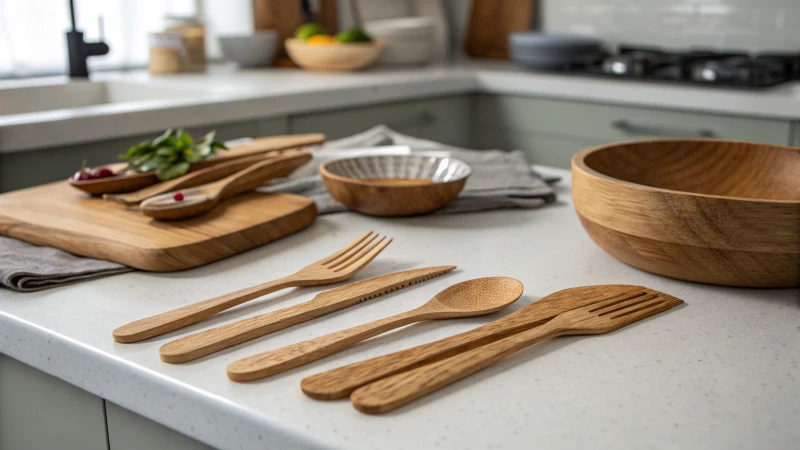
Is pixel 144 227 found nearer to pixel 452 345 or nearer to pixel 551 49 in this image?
pixel 452 345

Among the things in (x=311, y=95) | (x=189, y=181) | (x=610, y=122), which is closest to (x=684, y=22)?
(x=610, y=122)

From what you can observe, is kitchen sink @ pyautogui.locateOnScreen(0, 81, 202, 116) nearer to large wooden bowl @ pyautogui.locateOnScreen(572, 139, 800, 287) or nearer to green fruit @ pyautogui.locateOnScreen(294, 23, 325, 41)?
green fruit @ pyautogui.locateOnScreen(294, 23, 325, 41)

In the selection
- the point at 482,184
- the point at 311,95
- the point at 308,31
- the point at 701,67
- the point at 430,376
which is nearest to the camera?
the point at 430,376

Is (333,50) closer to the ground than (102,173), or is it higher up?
higher up

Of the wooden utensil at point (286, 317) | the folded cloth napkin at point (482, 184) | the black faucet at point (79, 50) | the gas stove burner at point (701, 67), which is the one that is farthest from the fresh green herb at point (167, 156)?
the gas stove burner at point (701, 67)

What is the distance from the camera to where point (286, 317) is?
28.5 inches

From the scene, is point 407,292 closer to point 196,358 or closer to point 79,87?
point 196,358

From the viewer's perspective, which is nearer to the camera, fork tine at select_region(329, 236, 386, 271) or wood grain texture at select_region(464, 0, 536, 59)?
fork tine at select_region(329, 236, 386, 271)

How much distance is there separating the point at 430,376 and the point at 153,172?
2.20ft

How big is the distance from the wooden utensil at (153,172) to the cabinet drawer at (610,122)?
4.35 ft

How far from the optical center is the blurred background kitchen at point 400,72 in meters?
2.15

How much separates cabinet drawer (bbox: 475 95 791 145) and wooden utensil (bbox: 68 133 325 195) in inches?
52.2

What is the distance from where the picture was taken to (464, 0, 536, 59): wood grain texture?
10.5ft

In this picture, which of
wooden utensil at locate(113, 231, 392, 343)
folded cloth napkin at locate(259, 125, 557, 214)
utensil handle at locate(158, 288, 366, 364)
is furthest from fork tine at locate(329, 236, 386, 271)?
folded cloth napkin at locate(259, 125, 557, 214)
